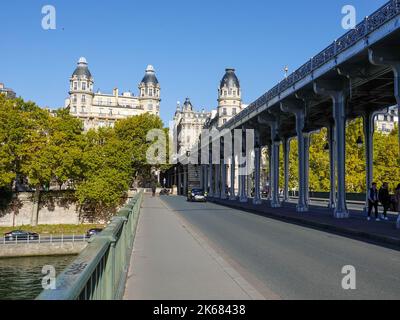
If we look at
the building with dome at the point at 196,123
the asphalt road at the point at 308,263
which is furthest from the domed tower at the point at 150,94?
the asphalt road at the point at 308,263

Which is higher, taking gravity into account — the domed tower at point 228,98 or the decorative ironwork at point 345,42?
the domed tower at point 228,98

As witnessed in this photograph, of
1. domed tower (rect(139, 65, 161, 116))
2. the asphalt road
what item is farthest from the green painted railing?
domed tower (rect(139, 65, 161, 116))

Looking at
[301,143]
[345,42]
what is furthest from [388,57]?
[301,143]

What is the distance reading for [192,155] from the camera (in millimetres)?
83500

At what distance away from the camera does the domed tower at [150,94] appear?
157m

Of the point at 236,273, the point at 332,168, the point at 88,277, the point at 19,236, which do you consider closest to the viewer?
the point at 88,277

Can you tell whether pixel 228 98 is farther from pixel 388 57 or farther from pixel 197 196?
pixel 388 57

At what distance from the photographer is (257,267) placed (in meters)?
10.3

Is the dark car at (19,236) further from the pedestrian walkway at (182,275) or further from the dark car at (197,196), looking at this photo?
the pedestrian walkway at (182,275)

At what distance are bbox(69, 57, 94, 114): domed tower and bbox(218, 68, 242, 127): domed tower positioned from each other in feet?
144

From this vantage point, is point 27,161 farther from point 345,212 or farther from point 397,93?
point 397,93

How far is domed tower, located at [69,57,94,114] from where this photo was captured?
144 m

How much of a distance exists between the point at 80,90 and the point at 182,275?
141 m
